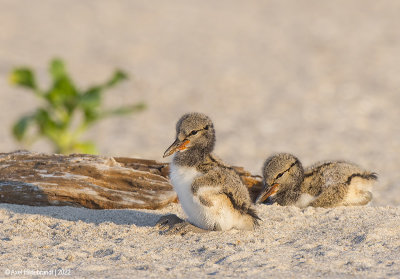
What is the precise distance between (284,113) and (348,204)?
23.4 feet

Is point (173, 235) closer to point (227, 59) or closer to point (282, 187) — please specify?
point (282, 187)

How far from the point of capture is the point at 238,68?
16.4m

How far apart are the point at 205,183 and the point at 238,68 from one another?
36.5 ft

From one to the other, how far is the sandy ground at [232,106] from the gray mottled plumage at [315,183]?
0.72 ft

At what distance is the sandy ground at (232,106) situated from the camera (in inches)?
204

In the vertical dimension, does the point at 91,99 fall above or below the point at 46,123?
above

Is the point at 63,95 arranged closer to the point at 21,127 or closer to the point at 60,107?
the point at 60,107

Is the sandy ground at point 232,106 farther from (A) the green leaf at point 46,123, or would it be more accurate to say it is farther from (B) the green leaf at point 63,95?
(B) the green leaf at point 63,95

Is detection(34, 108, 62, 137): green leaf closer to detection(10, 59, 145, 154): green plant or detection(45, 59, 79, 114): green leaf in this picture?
detection(10, 59, 145, 154): green plant

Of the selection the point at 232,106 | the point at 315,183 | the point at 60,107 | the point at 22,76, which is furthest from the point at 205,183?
the point at 232,106

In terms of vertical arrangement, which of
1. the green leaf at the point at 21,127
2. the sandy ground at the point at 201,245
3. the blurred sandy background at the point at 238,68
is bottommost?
the sandy ground at the point at 201,245

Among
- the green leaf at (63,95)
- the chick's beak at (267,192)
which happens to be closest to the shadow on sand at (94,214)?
the chick's beak at (267,192)

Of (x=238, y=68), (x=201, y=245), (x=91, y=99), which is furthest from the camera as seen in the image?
(x=238, y=68)

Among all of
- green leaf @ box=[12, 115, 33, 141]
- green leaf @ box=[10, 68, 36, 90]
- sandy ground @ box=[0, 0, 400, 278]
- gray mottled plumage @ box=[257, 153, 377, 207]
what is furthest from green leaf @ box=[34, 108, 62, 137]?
gray mottled plumage @ box=[257, 153, 377, 207]
